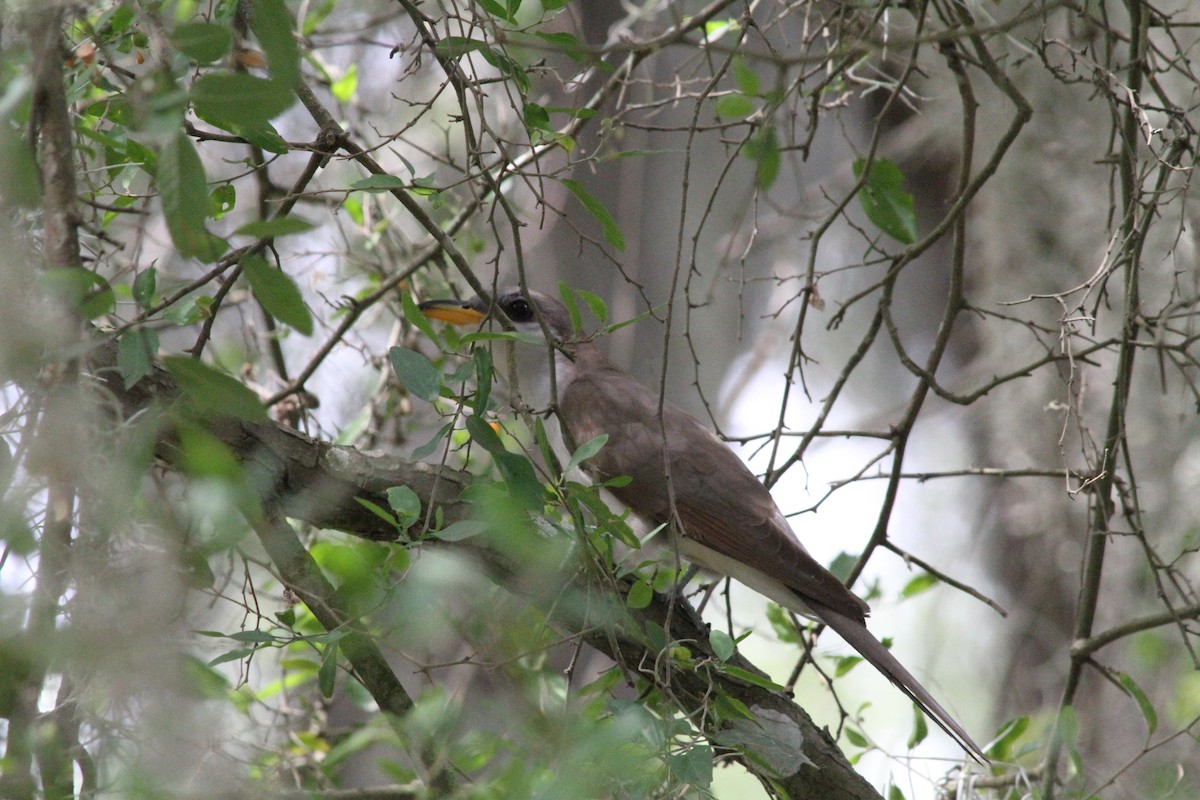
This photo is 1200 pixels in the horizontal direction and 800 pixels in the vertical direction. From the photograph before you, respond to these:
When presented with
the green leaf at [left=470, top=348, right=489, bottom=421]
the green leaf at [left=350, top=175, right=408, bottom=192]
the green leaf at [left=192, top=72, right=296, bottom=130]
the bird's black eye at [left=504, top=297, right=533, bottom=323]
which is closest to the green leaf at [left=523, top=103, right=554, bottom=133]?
the green leaf at [left=350, top=175, right=408, bottom=192]

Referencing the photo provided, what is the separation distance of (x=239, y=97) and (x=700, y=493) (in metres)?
2.86

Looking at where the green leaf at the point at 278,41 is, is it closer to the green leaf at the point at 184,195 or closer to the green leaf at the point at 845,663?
the green leaf at the point at 184,195

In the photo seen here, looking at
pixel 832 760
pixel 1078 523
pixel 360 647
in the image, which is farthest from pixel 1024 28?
pixel 360 647

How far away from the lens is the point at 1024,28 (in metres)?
4.69

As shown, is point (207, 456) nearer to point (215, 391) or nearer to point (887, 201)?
point (215, 391)

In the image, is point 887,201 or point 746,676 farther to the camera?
point 887,201

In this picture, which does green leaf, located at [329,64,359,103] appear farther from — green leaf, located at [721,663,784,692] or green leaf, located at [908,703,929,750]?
green leaf, located at [908,703,929,750]

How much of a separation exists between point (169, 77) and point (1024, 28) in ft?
13.6

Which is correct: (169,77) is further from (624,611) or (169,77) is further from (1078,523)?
(1078,523)

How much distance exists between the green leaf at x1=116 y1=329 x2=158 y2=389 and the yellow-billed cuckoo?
1.66 metres

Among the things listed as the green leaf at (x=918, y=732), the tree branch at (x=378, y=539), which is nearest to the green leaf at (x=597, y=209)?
the tree branch at (x=378, y=539)

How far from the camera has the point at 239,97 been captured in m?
1.50

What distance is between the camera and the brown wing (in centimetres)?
373

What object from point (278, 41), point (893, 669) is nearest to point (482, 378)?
point (278, 41)
